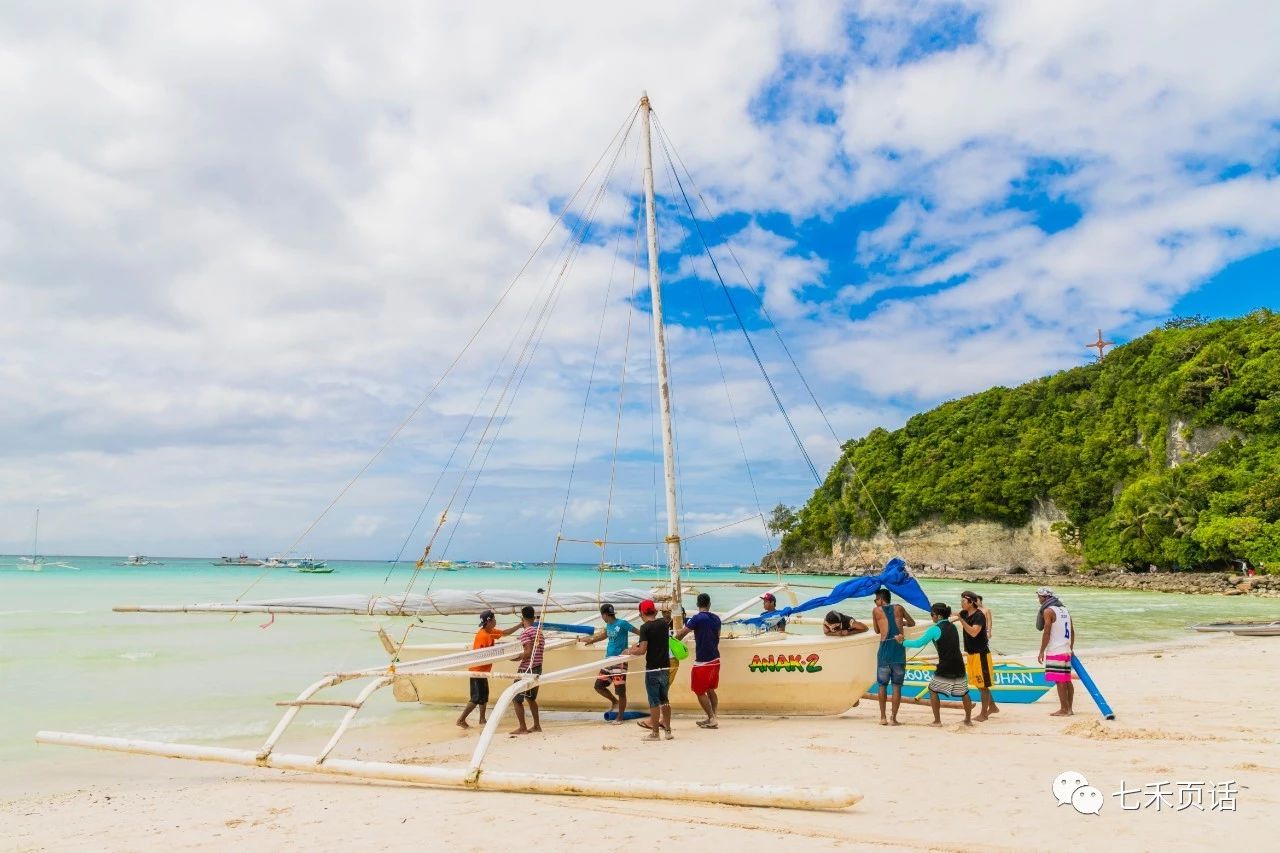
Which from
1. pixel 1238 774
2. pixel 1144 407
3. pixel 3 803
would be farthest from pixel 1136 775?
pixel 1144 407

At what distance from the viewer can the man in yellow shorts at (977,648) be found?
9.71 metres

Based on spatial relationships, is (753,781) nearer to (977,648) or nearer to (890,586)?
(977,648)

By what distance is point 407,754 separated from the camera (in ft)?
32.5

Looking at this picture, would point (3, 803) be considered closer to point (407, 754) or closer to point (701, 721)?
point (407, 754)

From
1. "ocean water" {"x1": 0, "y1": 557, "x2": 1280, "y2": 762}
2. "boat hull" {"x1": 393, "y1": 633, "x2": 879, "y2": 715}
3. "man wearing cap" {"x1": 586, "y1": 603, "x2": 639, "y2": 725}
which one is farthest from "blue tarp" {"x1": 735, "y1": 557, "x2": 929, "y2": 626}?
"man wearing cap" {"x1": 586, "y1": 603, "x2": 639, "y2": 725}

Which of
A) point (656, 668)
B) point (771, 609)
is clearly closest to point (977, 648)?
point (771, 609)

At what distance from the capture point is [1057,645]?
1006 centimetres

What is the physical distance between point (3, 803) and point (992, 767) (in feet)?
33.9

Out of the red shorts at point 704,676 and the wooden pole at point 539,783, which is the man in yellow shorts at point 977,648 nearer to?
the red shorts at point 704,676

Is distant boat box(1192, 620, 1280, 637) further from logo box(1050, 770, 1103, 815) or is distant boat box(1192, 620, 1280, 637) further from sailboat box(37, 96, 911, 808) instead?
logo box(1050, 770, 1103, 815)

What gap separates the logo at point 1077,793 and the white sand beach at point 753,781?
0.33 feet

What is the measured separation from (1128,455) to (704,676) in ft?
220

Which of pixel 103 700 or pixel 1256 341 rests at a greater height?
pixel 1256 341

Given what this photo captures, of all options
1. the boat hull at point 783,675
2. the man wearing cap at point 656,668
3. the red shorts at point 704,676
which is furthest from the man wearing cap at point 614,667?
the red shorts at point 704,676
